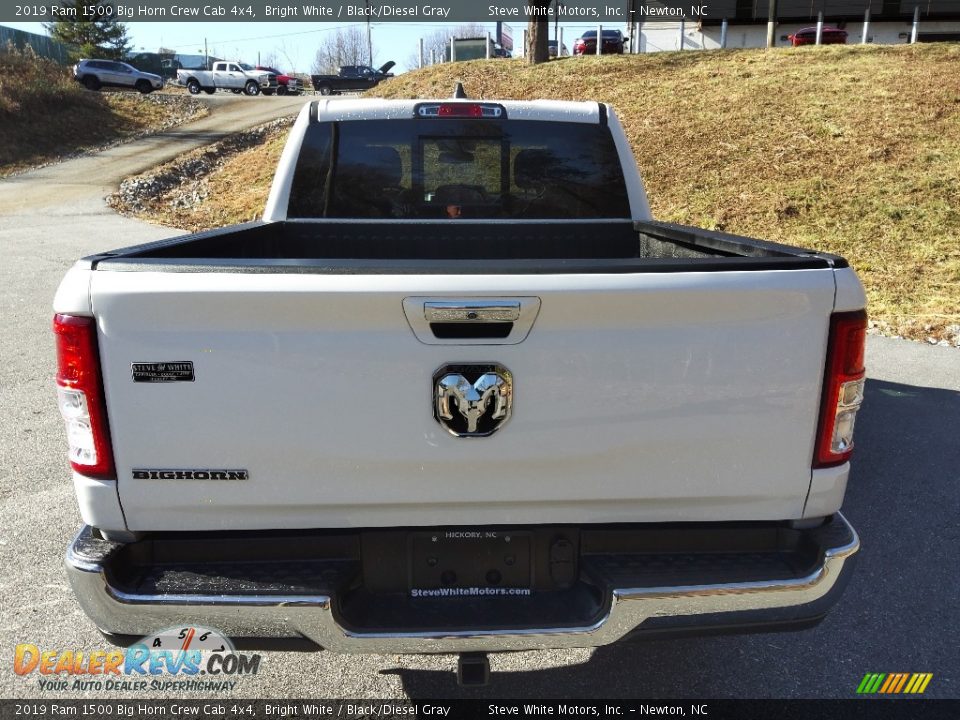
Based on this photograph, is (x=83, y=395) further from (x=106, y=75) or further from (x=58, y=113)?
(x=106, y=75)

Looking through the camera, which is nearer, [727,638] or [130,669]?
[130,669]

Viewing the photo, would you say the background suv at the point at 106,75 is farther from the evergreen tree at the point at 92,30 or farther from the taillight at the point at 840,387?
the taillight at the point at 840,387

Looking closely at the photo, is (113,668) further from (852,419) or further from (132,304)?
(852,419)

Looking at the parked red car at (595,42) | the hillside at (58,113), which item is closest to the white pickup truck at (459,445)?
the hillside at (58,113)

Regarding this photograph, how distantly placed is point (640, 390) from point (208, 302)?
1.18 meters

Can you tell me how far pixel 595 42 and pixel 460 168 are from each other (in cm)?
3663

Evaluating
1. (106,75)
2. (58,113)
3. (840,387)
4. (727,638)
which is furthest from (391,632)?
(106,75)

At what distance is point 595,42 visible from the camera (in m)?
37.8

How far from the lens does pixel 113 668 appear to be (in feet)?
10.1

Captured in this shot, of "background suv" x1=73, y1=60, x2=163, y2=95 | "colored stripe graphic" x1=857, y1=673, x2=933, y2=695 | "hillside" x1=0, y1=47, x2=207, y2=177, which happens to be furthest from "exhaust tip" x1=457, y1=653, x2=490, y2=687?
"background suv" x1=73, y1=60, x2=163, y2=95

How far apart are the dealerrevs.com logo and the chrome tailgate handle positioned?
1.67 meters

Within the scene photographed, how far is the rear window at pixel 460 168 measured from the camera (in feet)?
14.5

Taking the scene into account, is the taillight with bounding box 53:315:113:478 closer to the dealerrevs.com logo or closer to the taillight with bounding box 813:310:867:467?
the dealerrevs.com logo

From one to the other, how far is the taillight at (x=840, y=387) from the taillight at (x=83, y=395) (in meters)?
2.01
